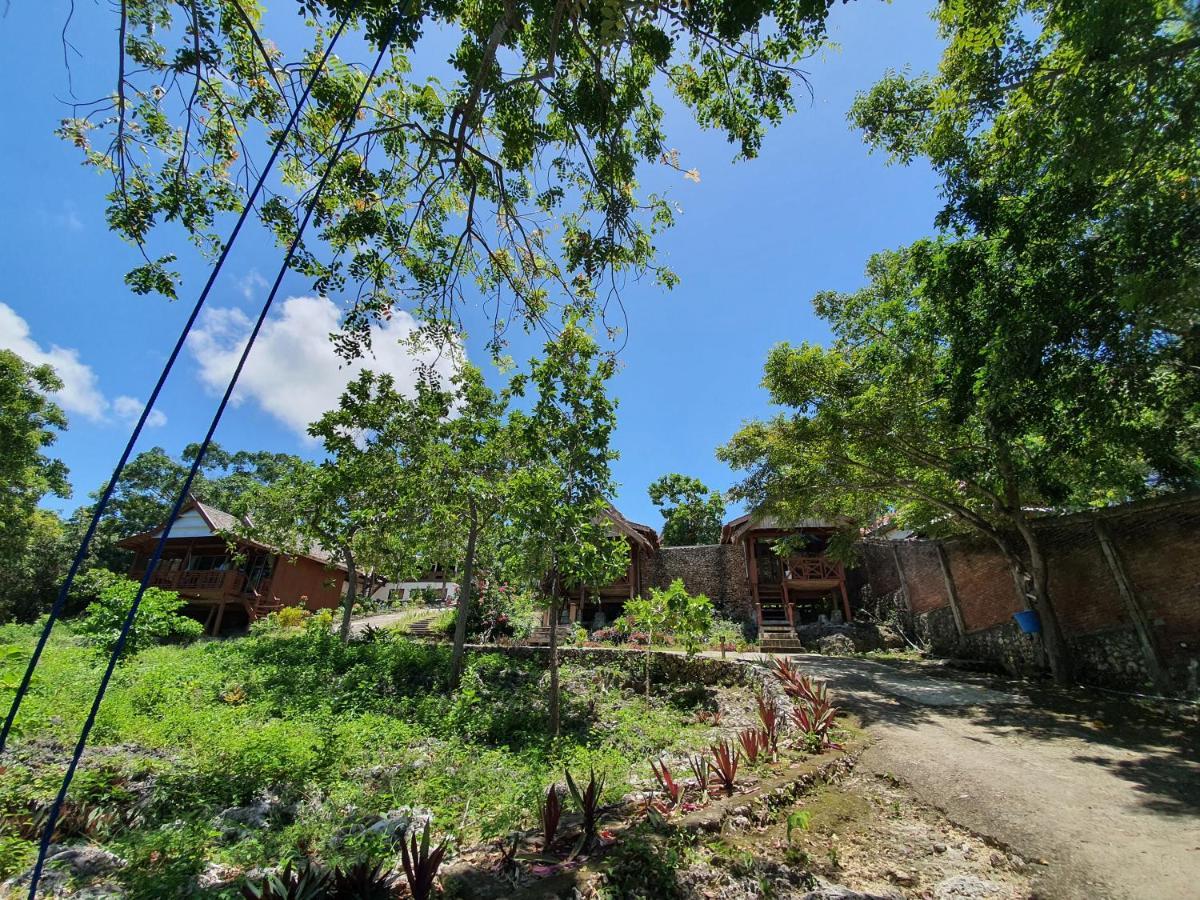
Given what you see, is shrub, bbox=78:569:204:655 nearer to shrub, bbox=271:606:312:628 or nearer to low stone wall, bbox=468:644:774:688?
shrub, bbox=271:606:312:628

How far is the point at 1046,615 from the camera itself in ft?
31.1

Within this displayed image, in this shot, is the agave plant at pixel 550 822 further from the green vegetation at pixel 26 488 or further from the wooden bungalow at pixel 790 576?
the green vegetation at pixel 26 488

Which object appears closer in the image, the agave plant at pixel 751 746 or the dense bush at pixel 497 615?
the agave plant at pixel 751 746

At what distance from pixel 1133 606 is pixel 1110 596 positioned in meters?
0.74

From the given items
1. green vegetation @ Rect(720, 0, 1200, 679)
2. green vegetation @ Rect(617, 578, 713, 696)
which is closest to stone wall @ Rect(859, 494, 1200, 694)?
green vegetation @ Rect(720, 0, 1200, 679)

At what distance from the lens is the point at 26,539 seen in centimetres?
2102

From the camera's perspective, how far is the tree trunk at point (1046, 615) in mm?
9289

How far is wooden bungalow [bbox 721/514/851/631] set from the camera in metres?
18.8

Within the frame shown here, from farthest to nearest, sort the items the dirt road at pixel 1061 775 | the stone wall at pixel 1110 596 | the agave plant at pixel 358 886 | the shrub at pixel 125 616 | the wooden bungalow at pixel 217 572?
the wooden bungalow at pixel 217 572 → the shrub at pixel 125 616 → the stone wall at pixel 1110 596 → the dirt road at pixel 1061 775 → the agave plant at pixel 358 886

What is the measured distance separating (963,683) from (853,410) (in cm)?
564

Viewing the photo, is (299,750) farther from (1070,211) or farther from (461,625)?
(1070,211)

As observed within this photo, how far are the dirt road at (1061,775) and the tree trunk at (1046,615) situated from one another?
0.72 meters

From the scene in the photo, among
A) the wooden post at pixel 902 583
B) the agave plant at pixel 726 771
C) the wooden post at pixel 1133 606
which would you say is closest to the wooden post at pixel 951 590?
the wooden post at pixel 902 583

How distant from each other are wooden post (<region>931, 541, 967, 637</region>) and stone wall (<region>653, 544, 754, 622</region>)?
311 inches
